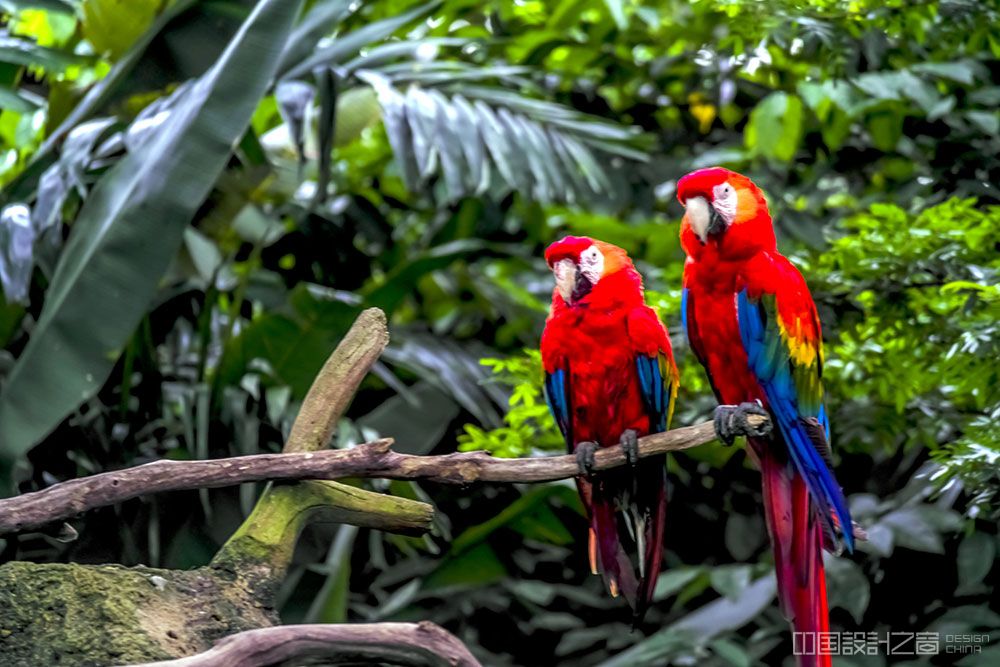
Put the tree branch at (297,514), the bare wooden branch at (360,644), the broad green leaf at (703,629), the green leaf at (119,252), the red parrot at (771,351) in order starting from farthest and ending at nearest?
the broad green leaf at (703,629) → the green leaf at (119,252) → the red parrot at (771,351) → the tree branch at (297,514) → the bare wooden branch at (360,644)

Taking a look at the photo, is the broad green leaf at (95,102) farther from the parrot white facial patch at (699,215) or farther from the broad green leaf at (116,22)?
the parrot white facial patch at (699,215)

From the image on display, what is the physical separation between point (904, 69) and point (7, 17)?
5.25 feet

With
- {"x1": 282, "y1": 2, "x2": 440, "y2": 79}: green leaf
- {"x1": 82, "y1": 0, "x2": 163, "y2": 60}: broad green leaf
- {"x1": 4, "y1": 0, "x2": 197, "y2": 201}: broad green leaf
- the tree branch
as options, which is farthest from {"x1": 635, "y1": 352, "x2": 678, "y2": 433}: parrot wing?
{"x1": 82, "y1": 0, "x2": 163, "y2": 60}: broad green leaf

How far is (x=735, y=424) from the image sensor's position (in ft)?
3.43

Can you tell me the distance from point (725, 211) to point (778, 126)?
3.06ft

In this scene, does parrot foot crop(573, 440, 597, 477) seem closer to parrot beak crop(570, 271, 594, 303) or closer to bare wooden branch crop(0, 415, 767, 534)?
bare wooden branch crop(0, 415, 767, 534)

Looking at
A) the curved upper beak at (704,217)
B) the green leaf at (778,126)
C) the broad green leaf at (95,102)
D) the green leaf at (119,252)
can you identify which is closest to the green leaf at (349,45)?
the broad green leaf at (95,102)

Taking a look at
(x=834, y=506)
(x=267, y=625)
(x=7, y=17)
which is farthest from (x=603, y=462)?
(x=7, y=17)

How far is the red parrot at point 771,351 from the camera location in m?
1.08

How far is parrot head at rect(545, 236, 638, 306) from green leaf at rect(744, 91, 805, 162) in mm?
870

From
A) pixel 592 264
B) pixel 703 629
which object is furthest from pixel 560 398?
pixel 703 629

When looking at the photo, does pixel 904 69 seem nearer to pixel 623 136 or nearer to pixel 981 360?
pixel 623 136

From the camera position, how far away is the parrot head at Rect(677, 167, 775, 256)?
43.2 inches

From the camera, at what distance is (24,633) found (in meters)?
0.86
